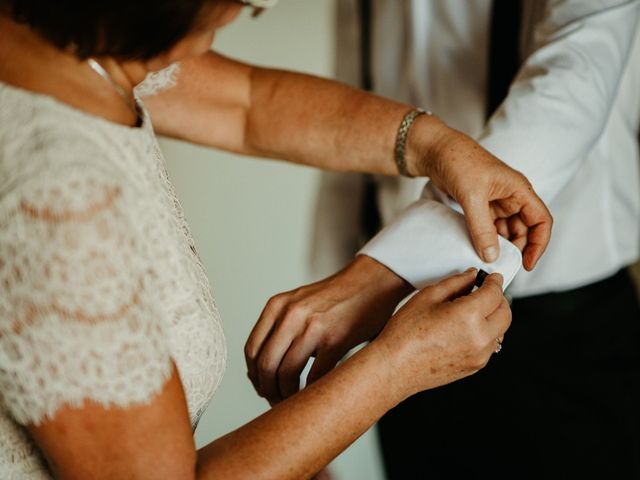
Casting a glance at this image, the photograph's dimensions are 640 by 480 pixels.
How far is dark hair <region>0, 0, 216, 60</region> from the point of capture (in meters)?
0.49

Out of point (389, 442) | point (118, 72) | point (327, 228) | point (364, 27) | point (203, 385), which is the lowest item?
point (389, 442)

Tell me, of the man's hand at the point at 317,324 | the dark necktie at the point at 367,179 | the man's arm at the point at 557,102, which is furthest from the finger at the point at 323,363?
the dark necktie at the point at 367,179

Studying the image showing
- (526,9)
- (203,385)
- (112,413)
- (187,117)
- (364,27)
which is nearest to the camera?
(112,413)

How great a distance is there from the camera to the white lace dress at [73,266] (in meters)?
0.46

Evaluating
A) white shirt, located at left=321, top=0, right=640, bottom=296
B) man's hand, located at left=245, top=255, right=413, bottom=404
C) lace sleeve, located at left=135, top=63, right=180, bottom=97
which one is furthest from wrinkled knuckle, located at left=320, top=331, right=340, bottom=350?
lace sleeve, located at left=135, top=63, right=180, bottom=97

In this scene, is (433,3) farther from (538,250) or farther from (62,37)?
(62,37)

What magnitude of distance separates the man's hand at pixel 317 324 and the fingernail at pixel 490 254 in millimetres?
103

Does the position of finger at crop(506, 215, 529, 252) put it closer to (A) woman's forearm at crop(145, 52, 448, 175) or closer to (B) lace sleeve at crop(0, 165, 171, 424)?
(A) woman's forearm at crop(145, 52, 448, 175)

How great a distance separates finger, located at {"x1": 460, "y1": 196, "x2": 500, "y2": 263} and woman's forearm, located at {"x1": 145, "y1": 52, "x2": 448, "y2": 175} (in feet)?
0.40

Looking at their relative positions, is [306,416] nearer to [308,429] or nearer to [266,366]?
[308,429]

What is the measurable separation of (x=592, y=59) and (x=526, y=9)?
0.16 meters

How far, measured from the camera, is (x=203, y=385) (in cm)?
62

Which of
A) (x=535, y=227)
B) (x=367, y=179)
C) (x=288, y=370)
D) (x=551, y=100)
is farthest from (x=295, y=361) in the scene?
(x=367, y=179)

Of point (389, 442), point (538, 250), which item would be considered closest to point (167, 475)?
point (538, 250)
